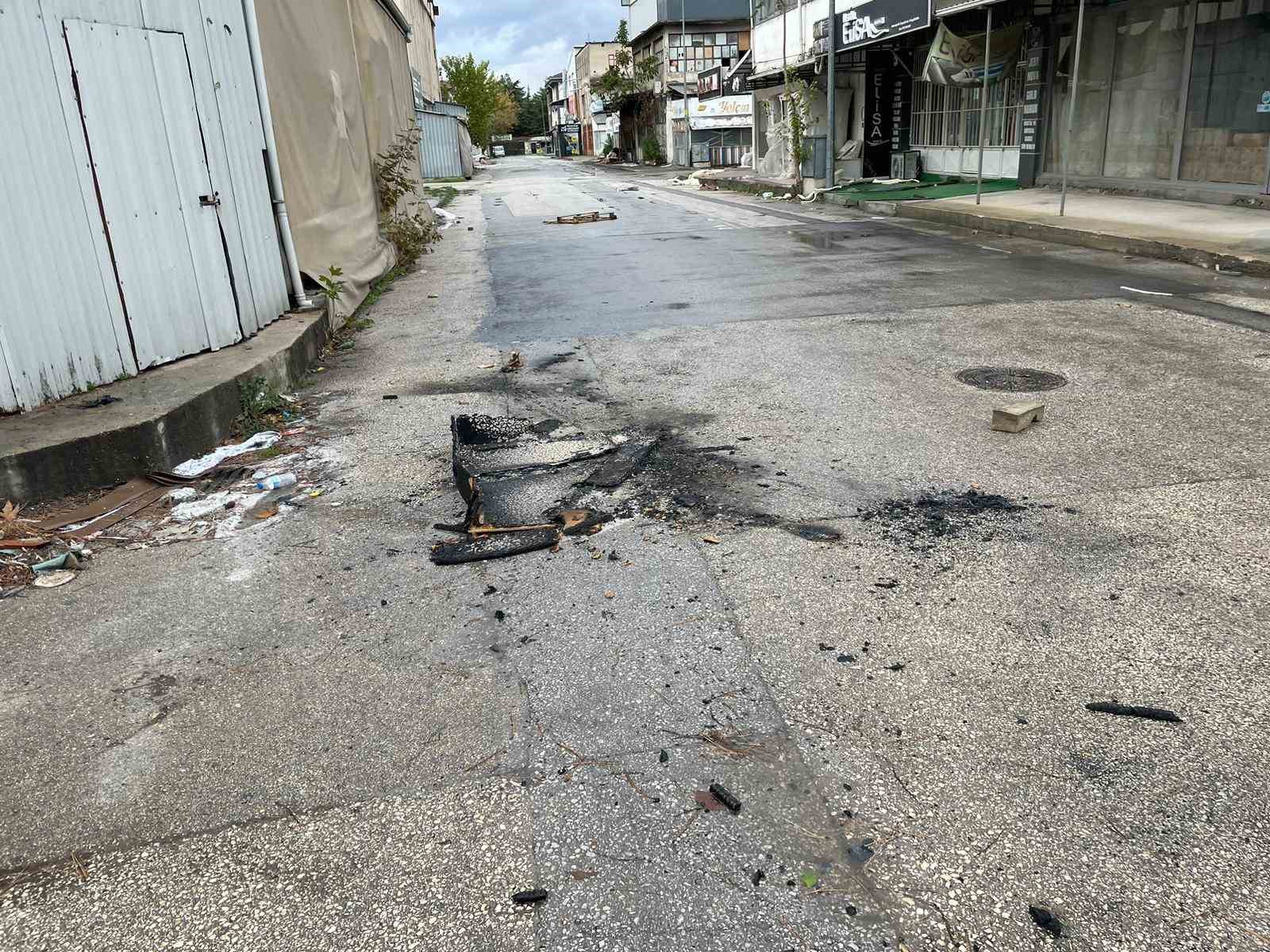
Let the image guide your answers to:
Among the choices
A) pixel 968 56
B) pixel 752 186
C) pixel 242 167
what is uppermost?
pixel 968 56

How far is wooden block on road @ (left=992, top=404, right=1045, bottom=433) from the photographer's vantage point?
18.4 ft

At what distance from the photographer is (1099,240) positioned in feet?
42.5

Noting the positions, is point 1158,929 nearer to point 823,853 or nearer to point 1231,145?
point 823,853

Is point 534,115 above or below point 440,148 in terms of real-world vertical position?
above

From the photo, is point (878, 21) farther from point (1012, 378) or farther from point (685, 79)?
point (685, 79)

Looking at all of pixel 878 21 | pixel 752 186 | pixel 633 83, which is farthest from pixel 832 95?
pixel 633 83

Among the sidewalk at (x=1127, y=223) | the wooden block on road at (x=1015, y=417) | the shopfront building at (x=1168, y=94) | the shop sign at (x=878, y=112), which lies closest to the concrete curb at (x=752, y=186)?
the shop sign at (x=878, y=112)

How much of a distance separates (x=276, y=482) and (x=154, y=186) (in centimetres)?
252

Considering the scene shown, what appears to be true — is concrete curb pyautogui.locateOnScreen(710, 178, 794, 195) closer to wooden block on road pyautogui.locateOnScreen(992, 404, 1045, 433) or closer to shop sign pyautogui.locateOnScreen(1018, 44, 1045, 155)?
shop sign pyautogui.locateOnScreen(1018, 44, 1045, 155)

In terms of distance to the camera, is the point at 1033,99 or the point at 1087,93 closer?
the point at 1087,93

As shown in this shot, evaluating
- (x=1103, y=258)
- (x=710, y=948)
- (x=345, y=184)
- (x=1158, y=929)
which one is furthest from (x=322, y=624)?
(x=1103, y=258)

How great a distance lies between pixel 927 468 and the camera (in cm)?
512

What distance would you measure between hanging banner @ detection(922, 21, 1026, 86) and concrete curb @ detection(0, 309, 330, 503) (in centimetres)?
1859

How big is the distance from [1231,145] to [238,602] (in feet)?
56.3
